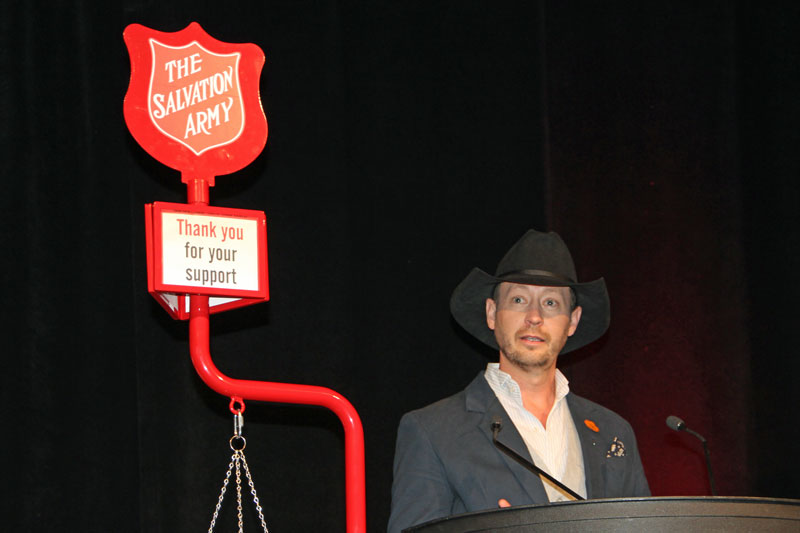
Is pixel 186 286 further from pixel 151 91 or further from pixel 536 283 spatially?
pixel 536 283

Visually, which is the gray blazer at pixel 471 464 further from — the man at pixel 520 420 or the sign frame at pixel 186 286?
the sign frame at pixel 186 286

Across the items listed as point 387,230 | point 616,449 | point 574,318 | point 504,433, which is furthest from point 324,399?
point 387,230

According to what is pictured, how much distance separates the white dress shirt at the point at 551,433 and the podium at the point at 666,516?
1.02 meters

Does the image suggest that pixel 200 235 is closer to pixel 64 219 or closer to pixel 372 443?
pixel 64 219

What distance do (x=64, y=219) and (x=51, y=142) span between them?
0.60ft

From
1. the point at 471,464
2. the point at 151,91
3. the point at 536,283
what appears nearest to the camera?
the point at 151,91

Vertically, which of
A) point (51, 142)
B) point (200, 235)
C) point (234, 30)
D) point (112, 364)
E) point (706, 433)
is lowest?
point (706, 433)

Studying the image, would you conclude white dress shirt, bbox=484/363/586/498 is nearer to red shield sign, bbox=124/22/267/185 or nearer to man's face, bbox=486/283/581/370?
man's face, bbox=486/283/581/370

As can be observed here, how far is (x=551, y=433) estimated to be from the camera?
264cm

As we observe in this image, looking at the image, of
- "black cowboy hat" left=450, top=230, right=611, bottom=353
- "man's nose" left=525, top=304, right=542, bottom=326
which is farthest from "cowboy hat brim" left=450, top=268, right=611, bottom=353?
"man's nose" left=525, top=304, right=542, bottom=326

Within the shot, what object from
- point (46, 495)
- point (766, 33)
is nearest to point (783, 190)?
point (766, 33)

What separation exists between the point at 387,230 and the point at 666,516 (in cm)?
172

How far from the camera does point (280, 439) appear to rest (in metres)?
2.90

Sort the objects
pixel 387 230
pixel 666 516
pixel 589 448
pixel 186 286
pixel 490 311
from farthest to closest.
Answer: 1. pixel 387 230
2. pixel 490 311
3. pixel 589 448
4. pixel 186 286
5. pixel 666 516
